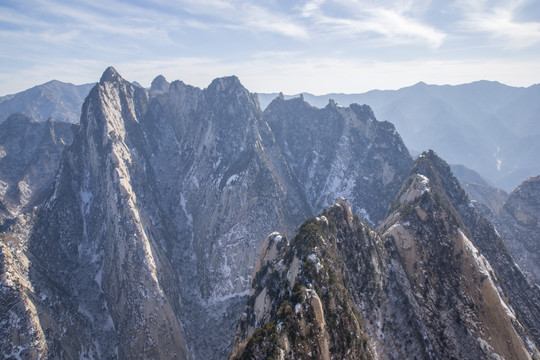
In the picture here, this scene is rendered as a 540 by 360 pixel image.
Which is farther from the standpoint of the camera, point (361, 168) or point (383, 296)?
point (361, 168)

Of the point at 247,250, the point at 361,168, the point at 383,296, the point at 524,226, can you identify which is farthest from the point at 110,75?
the point at 524,226

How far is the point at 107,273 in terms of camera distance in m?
124

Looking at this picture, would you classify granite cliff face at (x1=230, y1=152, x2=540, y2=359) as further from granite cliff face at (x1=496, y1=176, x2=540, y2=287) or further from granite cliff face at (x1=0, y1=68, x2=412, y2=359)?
granite cliff face at (x1=496, y1=176, x2=540, y2=287)

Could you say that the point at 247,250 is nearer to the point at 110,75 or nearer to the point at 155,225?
the point at 155,225

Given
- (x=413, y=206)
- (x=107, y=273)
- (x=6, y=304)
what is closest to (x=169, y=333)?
(x=107, y=273)

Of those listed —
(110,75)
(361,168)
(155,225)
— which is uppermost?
(110,75)

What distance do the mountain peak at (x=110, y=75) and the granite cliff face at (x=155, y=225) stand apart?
1.10 metres

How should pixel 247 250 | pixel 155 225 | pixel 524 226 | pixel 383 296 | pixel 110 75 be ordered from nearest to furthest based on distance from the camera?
pixel 383 296, pixel 247 250, pixel 155 225, pixel 524 226, pixel 110 75

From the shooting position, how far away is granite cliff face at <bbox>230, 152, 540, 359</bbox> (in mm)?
53625

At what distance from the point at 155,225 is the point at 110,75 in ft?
330

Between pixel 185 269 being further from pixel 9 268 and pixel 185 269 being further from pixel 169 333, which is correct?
pixel 9 268

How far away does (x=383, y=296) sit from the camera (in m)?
74.3

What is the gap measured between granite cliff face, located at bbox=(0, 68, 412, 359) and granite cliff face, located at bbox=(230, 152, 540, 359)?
5321 centimetres

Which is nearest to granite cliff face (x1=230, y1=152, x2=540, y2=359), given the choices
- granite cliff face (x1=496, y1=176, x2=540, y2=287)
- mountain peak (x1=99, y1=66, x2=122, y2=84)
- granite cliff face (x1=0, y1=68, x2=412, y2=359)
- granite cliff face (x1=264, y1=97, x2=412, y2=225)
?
granite cliff face (x1=0, y1=68, x2=412, y2=359)
